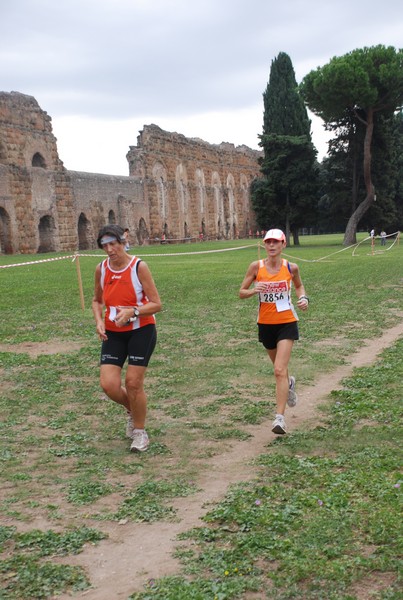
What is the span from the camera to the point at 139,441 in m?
5.19

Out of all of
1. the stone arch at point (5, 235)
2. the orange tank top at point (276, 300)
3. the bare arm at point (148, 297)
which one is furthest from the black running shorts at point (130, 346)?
the stone arch at point (5, 235)

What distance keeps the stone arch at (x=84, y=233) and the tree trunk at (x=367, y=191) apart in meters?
14.2

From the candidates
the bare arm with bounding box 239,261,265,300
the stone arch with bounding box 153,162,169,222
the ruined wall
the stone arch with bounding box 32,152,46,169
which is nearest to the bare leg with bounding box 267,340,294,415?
the bare arm with bounding box 239,261,265,300

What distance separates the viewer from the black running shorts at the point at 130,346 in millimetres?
5148

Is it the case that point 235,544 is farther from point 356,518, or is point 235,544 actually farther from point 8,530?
point 8,530

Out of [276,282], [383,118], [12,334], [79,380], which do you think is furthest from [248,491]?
[383,118]

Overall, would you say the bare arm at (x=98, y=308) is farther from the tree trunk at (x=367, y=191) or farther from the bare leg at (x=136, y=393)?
the tree trunk at (x=367, y=191)

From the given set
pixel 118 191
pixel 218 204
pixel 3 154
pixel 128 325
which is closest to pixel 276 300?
pixel 128 325

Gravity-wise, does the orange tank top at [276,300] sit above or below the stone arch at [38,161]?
below

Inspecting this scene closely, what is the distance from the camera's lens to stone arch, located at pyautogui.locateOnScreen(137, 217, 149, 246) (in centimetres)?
4341

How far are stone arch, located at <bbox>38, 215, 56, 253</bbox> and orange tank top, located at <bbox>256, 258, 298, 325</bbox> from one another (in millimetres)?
29790

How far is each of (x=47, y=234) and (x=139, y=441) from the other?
30599mm

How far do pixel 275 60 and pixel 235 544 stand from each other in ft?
166

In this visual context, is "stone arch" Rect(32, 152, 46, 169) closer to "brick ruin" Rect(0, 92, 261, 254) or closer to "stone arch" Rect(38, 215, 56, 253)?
"brick ruin" Rect(0, 92, 261, 254)
